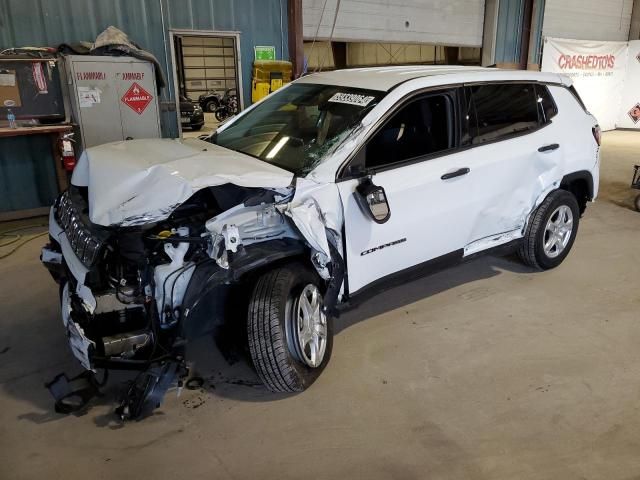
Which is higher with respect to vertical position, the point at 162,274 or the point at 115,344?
the point at 162,274

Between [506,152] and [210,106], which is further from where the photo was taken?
[210,106]

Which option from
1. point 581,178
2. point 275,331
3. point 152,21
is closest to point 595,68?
point 581,178

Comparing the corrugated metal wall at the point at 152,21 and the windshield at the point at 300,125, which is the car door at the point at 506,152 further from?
the corrugated metal wall at the point at 152,21

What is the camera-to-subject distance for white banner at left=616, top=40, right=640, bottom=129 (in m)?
13.2

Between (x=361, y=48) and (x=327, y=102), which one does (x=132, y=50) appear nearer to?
(x=327, y=102)

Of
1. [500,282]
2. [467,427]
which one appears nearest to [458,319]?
[500,282]

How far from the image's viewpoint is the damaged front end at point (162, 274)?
94.3 inches

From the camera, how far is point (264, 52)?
A: 7160mm

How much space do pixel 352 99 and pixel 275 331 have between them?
153cm

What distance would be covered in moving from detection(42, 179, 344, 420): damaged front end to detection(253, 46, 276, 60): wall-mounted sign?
5040 millimetres

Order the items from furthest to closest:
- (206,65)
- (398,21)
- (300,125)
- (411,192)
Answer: (206,65) → (398,21) → (300,125) → (411,192)

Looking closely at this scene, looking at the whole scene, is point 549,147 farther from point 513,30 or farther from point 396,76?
point 513,30

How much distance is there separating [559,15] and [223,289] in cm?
1193

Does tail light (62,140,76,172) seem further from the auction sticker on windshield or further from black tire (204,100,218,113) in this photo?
black tire (204,100,218,113)
